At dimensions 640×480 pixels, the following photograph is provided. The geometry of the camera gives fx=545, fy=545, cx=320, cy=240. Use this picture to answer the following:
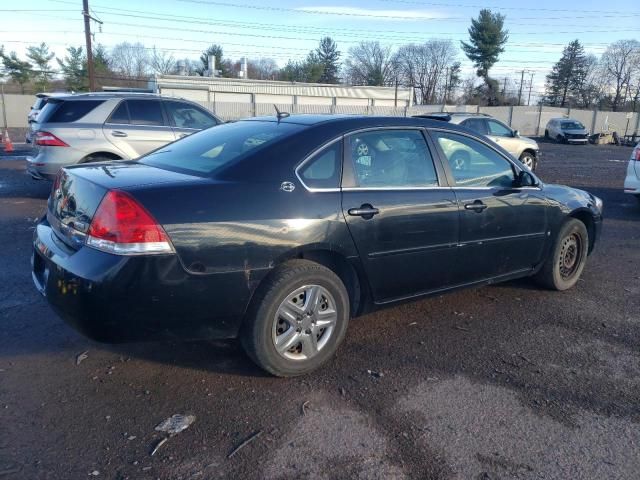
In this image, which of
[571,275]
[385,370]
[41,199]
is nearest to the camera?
[385,370]

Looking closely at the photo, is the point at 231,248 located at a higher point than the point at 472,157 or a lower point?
lower

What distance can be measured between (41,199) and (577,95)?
85.9 meters

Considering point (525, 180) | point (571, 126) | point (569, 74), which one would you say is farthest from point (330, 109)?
point (569, 74)

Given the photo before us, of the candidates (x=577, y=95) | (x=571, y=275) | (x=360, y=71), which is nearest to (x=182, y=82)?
(x=571, y=275)

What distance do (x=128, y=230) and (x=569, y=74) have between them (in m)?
89.4

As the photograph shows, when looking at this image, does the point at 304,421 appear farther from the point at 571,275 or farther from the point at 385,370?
the point at 571,275

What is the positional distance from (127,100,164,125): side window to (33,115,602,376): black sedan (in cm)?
522

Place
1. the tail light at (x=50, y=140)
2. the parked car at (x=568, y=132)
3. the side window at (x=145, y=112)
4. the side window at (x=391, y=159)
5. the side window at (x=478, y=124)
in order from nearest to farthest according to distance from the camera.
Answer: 1. the side window at (x=391, y=159)
2. the tail light at (x=50, y=140)
3. the side window at (x=145, y=112)
4. the side window at (x=478, y=124)
5. the parked car at (x=568, y=132)

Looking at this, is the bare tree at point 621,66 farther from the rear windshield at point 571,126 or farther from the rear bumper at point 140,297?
the rear bumper at point 140,297

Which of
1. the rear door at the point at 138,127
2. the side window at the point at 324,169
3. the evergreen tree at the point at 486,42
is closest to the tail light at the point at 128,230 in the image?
the side window at the point at 324,169

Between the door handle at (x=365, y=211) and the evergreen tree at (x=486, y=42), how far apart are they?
241 feet

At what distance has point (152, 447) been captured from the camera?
8.89 feet

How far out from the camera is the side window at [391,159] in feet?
12.3

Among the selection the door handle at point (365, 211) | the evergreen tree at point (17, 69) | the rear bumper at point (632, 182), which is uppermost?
the evergreen tree at point (17, 69)
